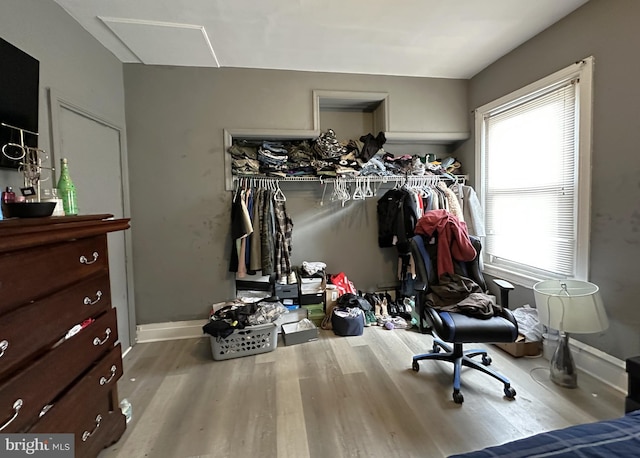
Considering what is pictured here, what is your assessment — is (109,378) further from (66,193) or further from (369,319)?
(369,319)

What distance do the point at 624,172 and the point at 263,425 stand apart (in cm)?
275

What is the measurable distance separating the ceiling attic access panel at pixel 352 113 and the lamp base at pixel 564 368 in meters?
2.35

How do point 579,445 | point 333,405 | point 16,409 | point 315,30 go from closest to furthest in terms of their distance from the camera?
1. point 579,445
2. point 16,409
3. point 333,405
4. point 315,30

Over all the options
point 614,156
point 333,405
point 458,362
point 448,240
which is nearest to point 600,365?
point 458,362

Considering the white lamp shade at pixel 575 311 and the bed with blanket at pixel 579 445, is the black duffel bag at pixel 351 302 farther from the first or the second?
the bed with blanket at pixel 579 445

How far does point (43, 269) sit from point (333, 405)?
1.67 meters

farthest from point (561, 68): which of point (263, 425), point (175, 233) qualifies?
point (175, 233)

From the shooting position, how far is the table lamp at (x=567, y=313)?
1.80m

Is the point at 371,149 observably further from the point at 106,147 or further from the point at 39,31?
the point at 39,31

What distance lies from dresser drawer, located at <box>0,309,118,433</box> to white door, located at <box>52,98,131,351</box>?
110 centimetres

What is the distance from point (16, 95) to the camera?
142cm

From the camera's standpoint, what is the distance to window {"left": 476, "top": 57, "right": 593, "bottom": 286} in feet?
6.84

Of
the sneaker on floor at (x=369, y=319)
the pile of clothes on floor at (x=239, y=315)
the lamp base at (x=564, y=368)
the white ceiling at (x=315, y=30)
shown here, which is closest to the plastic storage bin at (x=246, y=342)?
the pile of clothes on floor at (x=239, y=315)

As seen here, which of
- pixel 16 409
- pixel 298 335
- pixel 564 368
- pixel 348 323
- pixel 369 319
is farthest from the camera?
pixel 369 319
